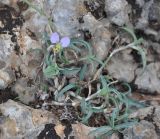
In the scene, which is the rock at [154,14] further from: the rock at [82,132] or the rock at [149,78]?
the rock at [82,132]

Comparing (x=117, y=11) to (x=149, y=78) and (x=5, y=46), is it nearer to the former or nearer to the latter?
(x=149, y=78)

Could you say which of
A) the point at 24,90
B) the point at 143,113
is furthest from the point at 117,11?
the point at 24,90

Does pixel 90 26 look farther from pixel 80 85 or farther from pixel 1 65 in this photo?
pixel 1 65

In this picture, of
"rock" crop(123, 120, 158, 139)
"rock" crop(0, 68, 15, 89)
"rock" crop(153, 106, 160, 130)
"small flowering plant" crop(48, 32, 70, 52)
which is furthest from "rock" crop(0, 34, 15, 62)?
"rock" crop(153, 106, 160, 130)

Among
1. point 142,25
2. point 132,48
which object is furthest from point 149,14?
point 132,48

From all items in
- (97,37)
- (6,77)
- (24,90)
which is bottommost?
(24,90)

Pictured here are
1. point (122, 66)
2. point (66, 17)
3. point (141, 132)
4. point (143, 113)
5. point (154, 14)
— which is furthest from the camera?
point (154, 14)
